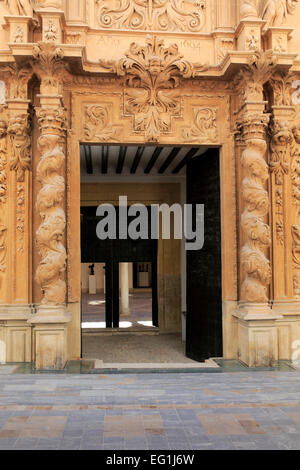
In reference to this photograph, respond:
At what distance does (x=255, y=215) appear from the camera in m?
6.35

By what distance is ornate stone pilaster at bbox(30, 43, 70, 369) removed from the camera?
591 cm

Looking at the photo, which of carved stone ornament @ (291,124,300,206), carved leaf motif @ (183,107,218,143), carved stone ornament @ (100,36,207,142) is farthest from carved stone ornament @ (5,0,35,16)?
carved stone ornament @ (291,124,300,206)

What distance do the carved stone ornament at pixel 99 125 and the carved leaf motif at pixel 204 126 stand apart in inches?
49.3

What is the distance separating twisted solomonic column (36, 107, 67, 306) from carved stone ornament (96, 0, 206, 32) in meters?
1.92

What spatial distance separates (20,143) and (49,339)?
293 cm

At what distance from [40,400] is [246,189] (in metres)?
4.07

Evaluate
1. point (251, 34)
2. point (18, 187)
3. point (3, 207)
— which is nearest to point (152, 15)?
point (251, 34)

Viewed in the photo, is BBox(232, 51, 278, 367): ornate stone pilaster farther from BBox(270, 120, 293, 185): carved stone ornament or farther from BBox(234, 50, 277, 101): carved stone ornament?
BBox(270, 120, 293, 185): carved stone ornament

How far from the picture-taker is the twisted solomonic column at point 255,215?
6.27 m

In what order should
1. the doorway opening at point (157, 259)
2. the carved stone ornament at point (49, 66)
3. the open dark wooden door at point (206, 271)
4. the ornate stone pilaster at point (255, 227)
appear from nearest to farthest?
the carved stone ornament at point (49, 66)
the ornate stone pilaster at point (255, 227)
the open dark wooden door at point (206, 271)
the doorway opening at point (157, 259)

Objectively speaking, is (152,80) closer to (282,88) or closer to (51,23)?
(51,23)

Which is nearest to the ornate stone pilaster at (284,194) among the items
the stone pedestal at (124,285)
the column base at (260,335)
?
the column base at (260,335)

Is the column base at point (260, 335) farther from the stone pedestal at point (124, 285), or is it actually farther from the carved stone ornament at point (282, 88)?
the stone pedestal at point (124, 285)
